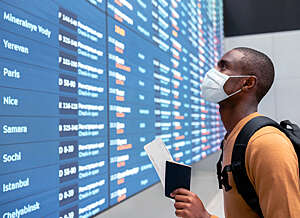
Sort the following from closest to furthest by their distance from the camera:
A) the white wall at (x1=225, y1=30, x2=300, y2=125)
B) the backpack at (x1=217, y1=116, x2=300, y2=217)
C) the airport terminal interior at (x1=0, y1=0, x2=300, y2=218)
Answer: the backpack at (x1=217, y1=116, x2=300, y2=217) < the airport terminal interior at (x1=0, y1=0, x2=300, y2=218) < the white wall at (x1=225, y1=30, x2=300, y2=125)

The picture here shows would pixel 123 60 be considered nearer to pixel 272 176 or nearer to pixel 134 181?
pixel 134 181

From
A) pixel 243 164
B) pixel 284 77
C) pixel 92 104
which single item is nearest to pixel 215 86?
pixel 243 164

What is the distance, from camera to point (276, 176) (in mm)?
743

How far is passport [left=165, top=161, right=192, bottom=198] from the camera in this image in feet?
2.97

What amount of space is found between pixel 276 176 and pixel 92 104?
2.61 ft

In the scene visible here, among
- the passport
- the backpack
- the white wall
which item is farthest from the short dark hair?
the white wall

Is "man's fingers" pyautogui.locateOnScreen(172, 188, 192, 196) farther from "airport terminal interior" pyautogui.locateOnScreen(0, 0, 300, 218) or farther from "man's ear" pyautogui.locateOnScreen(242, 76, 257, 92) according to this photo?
"man's ear" pyautogui.locateOnScreen(242, 76, 257, 92)

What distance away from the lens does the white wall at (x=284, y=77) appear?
14.9ft

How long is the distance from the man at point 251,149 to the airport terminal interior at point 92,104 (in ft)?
0.42

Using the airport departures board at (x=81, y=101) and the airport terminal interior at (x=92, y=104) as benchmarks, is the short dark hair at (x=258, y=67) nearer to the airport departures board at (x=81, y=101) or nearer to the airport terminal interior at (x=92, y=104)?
the airport terminal interior at (x=92, y=104)

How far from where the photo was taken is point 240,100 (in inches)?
41.6

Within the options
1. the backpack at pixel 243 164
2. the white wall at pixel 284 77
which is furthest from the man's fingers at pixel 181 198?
the white wall at pixel 284 77

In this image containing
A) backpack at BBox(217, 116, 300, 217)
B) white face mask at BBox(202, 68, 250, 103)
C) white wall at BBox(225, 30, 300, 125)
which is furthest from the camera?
white wall at BBox(225, 30, 300, 125)

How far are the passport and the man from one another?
0.02 meters
